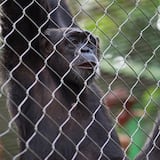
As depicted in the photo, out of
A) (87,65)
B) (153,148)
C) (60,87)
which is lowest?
(153,148)

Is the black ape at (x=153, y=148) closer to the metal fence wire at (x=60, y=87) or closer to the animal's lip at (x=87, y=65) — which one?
the metal fence wire at (x=60, y=87)

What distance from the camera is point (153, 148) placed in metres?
3.06

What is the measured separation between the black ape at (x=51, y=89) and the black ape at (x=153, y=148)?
4.0 inches

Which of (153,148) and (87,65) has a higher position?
(87,65)

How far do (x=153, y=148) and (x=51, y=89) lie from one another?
1.52ft

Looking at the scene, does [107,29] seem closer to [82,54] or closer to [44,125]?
[82,54]

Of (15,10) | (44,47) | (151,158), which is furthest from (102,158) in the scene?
(15,10)

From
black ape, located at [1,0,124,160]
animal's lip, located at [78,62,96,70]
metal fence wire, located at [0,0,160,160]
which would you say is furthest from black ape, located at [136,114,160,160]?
animal's lip, located at [78,62,96,70]

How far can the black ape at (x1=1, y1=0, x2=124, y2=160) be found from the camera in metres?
2.81

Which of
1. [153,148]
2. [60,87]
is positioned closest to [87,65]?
[60,87]

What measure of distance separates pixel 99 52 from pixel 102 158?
1.66ft

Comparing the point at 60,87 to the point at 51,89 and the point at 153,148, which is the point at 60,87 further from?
the point at 153,148

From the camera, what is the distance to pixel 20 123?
9.44 ft

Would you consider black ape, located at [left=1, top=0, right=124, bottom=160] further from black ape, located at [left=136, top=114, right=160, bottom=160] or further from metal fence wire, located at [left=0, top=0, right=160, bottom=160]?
black ape, located at [left=136, top=114, right=160, bottom=160]
